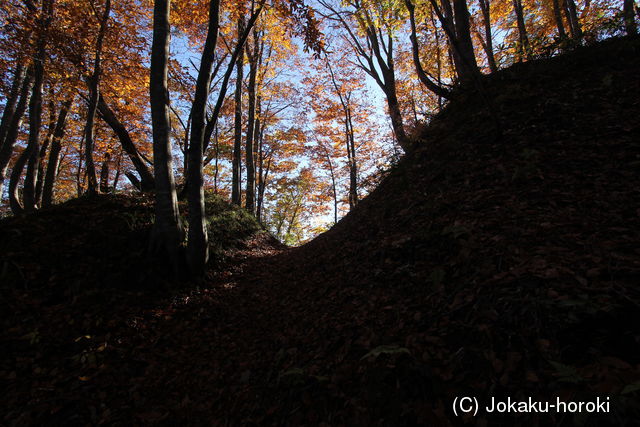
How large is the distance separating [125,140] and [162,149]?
18.2ft

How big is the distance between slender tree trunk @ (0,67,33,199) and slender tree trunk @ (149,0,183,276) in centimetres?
660

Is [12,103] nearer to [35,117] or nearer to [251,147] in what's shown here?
[35,117]

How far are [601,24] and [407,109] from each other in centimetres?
928

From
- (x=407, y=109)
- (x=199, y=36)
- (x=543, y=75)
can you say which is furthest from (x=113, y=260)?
(x=407, y=109)

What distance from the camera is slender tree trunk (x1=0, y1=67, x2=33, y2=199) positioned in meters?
8.06

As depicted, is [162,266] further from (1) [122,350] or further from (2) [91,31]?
(2) [91,31]

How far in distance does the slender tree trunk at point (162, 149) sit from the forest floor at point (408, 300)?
0.59m

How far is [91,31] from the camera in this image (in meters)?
7.46

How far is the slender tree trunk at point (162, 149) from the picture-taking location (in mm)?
5199

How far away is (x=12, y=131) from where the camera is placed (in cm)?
836

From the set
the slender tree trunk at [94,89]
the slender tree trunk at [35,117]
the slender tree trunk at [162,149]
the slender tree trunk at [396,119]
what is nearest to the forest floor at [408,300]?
the slender tree trunk at [162,149]

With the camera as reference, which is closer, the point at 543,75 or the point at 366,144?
the point at 543,75

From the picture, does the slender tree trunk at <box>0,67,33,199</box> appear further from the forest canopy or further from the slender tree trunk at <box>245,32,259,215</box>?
the slender tree trunk at <box>245,32,259,215</box>

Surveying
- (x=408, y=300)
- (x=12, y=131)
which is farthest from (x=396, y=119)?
(x=12, y=131)
